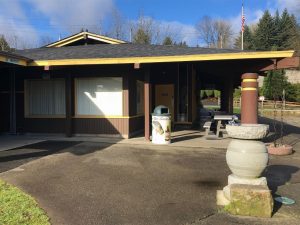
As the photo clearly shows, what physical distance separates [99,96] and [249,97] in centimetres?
592

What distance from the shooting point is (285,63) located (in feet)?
34.9

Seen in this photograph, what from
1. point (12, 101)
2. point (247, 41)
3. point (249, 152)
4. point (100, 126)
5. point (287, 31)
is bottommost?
point (100, 126)

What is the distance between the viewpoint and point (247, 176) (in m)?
5.37

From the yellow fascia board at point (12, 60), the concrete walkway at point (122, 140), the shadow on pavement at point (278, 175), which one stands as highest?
the yellow fascia board at point (12, 60)

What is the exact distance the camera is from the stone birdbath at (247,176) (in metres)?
4.92

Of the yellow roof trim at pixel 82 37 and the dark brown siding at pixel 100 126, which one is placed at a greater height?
the yellow roof trim at pixel 82 37

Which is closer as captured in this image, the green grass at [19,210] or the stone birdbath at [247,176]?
the green grass at [19,210]

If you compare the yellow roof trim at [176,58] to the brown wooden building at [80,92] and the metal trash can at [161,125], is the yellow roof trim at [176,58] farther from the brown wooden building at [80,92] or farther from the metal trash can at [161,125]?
the metal trash can at [161,125]

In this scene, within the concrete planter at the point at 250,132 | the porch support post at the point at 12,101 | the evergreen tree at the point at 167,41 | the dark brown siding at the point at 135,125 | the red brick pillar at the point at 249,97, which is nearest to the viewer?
the concrete planter at the point at 250,132

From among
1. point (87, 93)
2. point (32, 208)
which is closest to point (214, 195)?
point (32, 208)

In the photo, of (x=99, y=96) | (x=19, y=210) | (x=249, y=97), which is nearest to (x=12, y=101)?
(x=99, y=96)

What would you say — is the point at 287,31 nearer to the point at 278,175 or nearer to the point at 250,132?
the point at 278,175

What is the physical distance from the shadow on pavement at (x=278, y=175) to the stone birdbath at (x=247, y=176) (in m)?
1.03

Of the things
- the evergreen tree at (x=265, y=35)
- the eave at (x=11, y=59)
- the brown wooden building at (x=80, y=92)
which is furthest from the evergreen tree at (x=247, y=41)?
the eave at (x=11, y=59)
